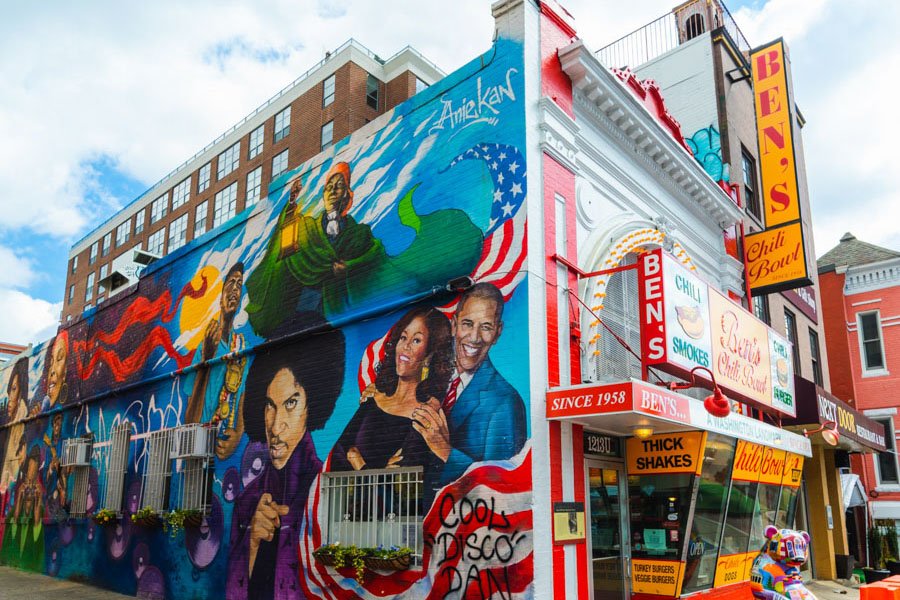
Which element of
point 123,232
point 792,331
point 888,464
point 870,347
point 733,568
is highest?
point 123,232

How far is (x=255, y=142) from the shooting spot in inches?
1688

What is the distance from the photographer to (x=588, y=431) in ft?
31.7

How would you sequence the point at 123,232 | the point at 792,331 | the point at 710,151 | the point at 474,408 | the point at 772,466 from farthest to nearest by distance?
the point at 123,232 < the point at 792,331 < the point at 710,151 < the point at 772,466 < the point at 474,408

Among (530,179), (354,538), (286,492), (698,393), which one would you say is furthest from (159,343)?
(698,393)

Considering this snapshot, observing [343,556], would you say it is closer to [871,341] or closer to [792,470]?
[792,470]

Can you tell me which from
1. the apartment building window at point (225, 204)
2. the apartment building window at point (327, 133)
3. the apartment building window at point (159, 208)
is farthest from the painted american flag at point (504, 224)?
the apartment building window at point (159, 208)

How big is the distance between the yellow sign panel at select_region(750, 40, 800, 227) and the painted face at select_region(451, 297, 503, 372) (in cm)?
916

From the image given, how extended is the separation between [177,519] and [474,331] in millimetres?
7773

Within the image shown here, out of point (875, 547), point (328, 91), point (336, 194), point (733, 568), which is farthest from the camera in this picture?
point (328, 91)

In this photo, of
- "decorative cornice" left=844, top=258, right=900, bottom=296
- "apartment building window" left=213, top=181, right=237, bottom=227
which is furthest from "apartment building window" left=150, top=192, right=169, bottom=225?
"decorative cornice" left=844, top=258, right=900, bottom=296

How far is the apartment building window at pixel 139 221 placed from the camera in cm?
5359

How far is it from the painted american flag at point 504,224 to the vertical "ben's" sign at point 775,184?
27.8ft

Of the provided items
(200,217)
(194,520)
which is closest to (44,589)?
(194,520)

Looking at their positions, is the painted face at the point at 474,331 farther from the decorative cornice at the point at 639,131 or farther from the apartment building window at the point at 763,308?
the apartment building window at the point at 763,308
